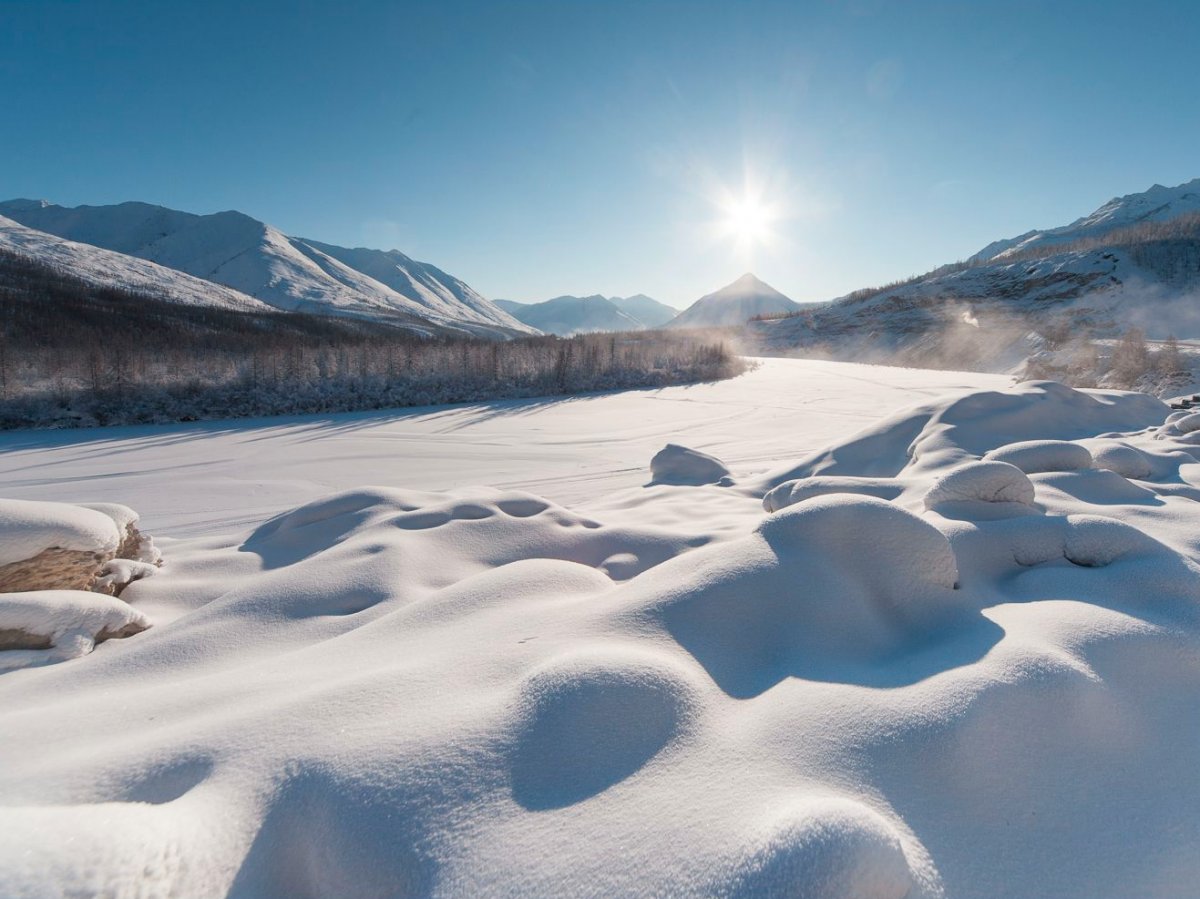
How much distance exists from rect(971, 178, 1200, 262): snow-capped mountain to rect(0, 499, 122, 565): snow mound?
3570 inches

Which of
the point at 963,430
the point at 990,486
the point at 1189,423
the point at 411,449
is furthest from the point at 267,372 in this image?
the point at 1189,423

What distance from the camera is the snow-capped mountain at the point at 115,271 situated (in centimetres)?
3681

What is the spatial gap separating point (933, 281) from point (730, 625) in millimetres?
41214

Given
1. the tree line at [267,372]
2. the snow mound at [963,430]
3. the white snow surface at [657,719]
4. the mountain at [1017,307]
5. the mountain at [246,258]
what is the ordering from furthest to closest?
the mountain at [246,258] < the mountain at [1017,307] < the tree line at [267,372] < the snow mound at [963,430] < the white snow surface at [657,719]

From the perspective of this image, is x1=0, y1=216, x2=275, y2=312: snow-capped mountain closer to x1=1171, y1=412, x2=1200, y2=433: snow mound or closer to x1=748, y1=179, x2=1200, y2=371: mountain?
x1=748, y1=179, x2=1200, y2=371: mountain

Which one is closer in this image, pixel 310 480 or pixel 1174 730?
pixel 1174 730

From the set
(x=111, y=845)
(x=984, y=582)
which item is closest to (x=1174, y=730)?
(x=984, y=582)

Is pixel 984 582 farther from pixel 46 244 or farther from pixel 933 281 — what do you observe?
pixel 46 244

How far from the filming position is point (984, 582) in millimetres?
1993

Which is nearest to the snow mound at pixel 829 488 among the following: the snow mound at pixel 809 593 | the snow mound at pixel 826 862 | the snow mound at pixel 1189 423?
the snow mound at pixel 809 593

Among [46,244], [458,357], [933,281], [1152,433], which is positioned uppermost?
[46,244]

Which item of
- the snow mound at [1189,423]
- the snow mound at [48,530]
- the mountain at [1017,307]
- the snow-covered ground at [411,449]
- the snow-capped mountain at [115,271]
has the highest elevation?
the snow-capped mountain at [115,271]

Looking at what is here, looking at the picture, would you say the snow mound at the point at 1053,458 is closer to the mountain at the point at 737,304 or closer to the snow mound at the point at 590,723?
the snow mound at the point at 590,723

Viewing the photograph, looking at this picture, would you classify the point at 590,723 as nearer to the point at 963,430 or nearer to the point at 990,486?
the point at 990,486
